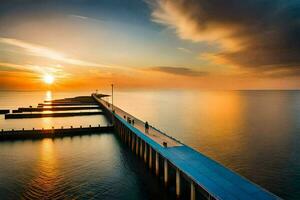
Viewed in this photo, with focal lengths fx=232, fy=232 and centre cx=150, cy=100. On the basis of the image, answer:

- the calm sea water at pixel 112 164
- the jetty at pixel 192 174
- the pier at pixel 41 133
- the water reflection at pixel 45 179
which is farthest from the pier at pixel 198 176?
the pier at pixel 41 133

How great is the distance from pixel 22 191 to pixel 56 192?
456 cm

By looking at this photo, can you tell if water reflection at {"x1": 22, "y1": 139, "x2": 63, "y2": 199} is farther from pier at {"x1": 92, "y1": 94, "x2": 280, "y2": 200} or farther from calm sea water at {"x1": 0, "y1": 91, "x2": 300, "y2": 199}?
pier at {"x1": 92, "y1": 94, "x2": 280, "y2": 200}

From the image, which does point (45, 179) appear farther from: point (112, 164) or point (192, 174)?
point (192, 174)

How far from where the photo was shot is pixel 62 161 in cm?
4362

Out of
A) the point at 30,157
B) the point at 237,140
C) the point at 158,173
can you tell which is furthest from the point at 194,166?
the point at 237,140

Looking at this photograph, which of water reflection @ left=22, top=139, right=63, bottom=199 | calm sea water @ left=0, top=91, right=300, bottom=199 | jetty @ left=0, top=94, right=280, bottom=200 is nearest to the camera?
jetty @ left=0, top=94, right=280, bottom=200

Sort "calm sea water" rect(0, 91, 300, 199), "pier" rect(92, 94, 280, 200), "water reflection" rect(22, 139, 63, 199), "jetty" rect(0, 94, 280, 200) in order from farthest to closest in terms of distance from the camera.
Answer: "calm sea water" rect(0, 91, 300, 199) → "water reflection" rect(22, 139, 63, 199) → "jetty" rect(0, 94, 280, 200) → "pier" rect(92, 94, 280, 200)

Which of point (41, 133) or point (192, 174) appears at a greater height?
point (192, 174)

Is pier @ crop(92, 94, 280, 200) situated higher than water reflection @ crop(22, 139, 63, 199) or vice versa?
pier @ crop(92, 94, 280, 200)

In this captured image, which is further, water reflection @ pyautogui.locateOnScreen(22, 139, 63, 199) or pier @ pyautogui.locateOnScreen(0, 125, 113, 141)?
pier @ pyautogui.locateOnScreen(0, 125, 113, 141)

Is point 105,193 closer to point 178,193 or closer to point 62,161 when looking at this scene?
point 178,193

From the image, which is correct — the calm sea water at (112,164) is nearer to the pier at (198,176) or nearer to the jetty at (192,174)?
the jetty at (192,174)

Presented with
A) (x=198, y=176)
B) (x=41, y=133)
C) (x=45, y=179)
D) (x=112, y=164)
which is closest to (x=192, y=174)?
(x=198, y=176)

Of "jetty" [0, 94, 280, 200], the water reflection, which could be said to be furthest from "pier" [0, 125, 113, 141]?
"jetty" [0, 94, 280, 200]
